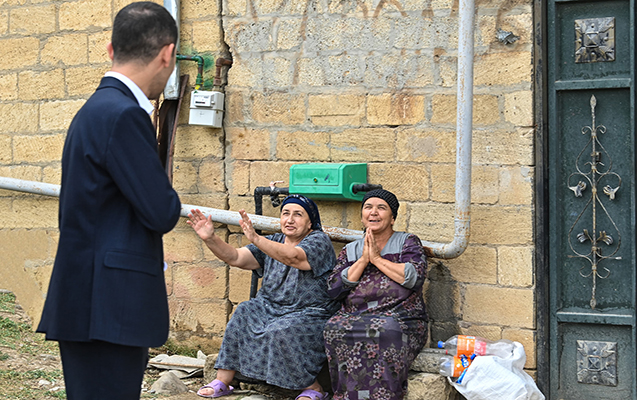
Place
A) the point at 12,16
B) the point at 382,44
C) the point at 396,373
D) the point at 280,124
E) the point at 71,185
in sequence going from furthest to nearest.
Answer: the point at 12,16
the point at 280,124
the point at 382,44
the point at 396,373
the point at 71,185

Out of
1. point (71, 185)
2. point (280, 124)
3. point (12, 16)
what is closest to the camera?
point (71, 185)

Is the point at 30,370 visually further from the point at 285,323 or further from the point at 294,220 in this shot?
the point at 294,220

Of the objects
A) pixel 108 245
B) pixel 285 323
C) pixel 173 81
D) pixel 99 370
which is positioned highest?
pixel 173 81

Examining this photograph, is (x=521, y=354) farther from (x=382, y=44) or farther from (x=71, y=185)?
(x=71, y=185)

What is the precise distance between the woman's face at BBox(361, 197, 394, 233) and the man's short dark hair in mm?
2401

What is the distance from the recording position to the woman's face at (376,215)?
4.45m

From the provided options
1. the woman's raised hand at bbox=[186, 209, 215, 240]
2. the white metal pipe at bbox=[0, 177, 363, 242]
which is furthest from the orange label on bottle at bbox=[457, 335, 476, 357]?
the woman's raised hand at bbox=[186, 209, 215, 240]

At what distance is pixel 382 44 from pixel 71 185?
3.09m

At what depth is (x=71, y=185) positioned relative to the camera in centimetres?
214

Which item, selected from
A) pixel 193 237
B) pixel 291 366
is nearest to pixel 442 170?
pixel 291 366

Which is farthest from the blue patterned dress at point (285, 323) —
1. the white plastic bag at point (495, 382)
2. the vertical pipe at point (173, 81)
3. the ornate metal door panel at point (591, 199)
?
the ornate metal door panel at point (591, 199)

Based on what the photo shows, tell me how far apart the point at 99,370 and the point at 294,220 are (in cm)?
253

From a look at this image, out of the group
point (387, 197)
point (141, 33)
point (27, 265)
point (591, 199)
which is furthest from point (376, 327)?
point (27, 265)

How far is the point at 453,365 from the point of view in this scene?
14.0 ft
